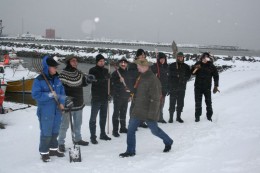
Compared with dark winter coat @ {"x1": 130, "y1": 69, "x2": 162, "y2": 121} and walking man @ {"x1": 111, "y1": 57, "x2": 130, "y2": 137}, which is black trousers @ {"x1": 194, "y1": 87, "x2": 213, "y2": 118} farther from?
dark winter coat @ {"x1": 130, "y1": 69, "x2": 162, "y2": 121}

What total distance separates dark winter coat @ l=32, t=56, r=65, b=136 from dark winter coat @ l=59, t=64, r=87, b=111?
0.48m

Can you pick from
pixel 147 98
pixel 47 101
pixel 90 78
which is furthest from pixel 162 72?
pixel 47 101

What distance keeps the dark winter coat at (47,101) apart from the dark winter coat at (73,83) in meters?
0.48

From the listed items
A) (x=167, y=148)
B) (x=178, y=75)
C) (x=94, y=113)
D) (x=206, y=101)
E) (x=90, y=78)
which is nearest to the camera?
(x=167, y=148)

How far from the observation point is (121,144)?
6.82 meters

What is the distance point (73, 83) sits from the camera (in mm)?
6191

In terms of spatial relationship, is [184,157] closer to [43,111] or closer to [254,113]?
[43,111]

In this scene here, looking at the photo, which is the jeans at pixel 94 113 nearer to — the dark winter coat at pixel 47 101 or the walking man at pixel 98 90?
the walking man at pixel 98 90

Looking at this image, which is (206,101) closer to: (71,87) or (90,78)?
(90,78)

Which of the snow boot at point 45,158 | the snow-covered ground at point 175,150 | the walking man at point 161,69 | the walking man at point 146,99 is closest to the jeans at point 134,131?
the walking man at point 146,99

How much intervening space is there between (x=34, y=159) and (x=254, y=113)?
20.0ft

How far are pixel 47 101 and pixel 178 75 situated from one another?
4.29 meters

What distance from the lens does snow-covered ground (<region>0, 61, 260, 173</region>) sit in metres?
5.09

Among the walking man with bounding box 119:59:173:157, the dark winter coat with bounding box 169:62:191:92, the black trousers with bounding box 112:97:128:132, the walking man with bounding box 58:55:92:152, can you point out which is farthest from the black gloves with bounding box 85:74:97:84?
the dark winter coat with bounding box 169:62:191:92
